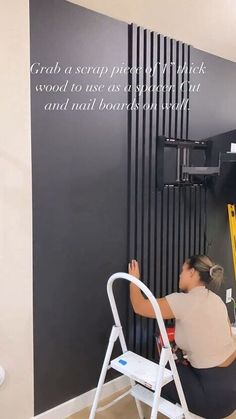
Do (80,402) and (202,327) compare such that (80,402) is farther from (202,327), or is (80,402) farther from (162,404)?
(202,327)

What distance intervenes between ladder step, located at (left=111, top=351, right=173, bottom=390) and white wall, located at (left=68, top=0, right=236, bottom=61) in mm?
2060

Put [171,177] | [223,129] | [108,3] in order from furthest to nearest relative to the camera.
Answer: [223,129]
[171,177]
[108,3]

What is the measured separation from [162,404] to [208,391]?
10.2 inches

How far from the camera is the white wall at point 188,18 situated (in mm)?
2525

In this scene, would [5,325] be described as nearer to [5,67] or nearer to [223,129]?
[5,67]

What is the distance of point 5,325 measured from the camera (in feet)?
6.93

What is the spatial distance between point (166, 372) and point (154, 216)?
112 cm

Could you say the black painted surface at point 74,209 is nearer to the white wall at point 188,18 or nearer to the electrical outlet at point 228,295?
the white wall at point 188,18

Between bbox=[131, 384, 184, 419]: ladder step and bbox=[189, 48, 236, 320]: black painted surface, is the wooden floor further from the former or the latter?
bbox=[189, 48, 236, 320]: black painted surface

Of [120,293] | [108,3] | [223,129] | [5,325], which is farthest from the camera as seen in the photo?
[223,129]

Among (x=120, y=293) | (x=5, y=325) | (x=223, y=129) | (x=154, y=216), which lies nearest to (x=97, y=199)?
(x=154, y=216)

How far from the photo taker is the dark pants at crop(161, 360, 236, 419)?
2.10 meters

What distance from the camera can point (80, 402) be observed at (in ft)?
8.17

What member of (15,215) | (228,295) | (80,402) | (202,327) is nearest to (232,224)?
(228,295)
